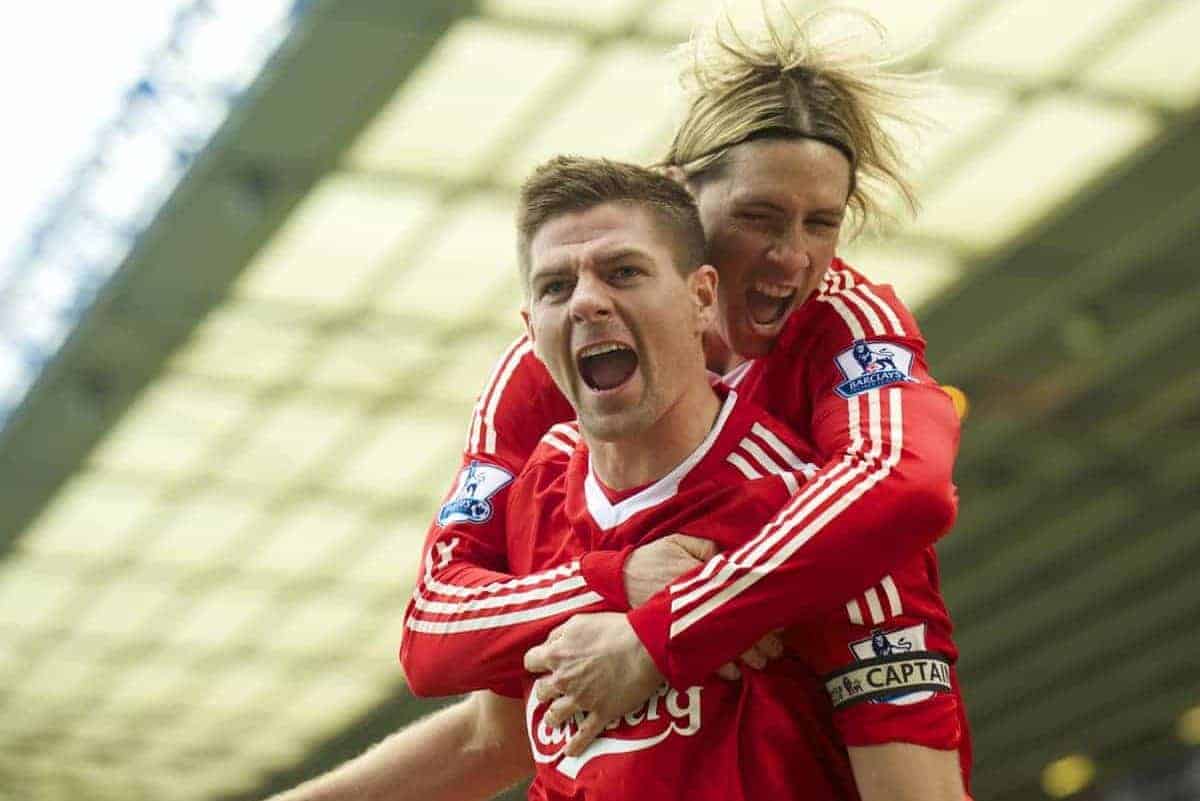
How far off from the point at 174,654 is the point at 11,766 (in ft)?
22.5

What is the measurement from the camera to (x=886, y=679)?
3385mm

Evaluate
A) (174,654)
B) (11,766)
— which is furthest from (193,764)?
(174,654)

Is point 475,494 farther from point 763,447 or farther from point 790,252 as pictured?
point 790,252

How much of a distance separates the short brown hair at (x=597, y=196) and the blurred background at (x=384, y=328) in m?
6.70

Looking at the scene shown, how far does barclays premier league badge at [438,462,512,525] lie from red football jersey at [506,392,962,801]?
13.2 inches

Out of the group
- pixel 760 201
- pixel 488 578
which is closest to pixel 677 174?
pixel 760 201

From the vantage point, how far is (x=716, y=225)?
402cm

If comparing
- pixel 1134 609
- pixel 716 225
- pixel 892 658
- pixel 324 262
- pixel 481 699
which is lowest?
pixel 892 658

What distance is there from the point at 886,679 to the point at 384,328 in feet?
51.6

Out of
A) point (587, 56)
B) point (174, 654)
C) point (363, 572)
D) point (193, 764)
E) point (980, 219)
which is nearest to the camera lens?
point (587, 56)

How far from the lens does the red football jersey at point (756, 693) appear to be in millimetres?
3393

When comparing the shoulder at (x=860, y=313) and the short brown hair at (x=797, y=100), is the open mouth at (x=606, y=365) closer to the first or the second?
the shoulder at (x=860, y=313)

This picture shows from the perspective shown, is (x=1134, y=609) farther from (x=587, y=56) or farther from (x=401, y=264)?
(x=587, y=56)

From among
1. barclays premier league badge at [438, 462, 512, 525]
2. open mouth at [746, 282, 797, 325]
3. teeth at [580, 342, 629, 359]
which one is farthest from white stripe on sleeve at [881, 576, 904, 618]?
barclays premier league badge at [438, 462, 512, 525]
